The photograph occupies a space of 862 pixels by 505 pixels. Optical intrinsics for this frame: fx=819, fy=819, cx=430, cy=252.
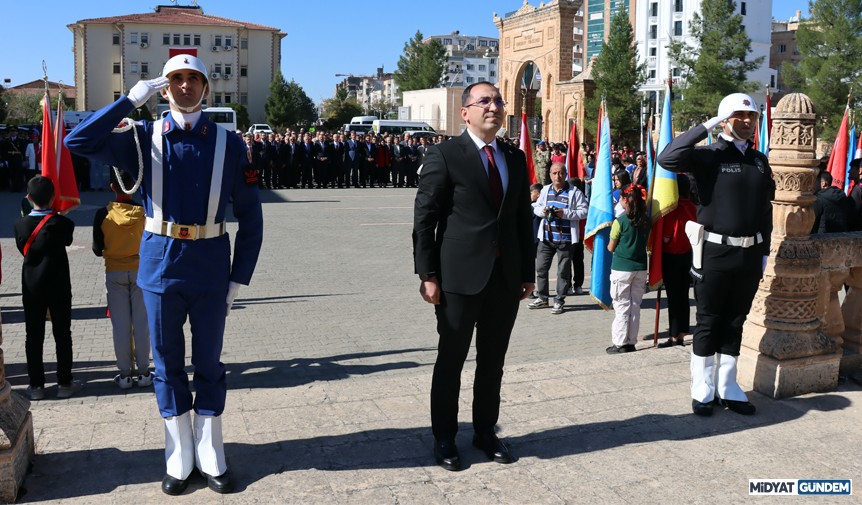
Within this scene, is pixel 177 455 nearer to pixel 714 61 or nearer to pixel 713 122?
pixel 713 122

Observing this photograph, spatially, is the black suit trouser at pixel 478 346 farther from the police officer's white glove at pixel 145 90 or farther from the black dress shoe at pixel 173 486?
the police officer's white glove at pixel 145 90

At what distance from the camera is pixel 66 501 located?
12.9ft

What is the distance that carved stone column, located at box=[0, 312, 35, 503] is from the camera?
387 cm

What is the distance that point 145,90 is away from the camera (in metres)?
3.99

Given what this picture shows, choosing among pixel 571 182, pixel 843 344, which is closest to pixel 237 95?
pixel 571 182

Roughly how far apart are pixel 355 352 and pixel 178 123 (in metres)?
4.26

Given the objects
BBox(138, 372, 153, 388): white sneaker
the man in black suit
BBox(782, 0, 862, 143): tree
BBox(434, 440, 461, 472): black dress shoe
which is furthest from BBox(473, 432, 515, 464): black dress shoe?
BBox(782, 0, 862, 143): tree

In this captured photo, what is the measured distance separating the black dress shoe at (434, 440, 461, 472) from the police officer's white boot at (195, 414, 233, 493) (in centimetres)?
111

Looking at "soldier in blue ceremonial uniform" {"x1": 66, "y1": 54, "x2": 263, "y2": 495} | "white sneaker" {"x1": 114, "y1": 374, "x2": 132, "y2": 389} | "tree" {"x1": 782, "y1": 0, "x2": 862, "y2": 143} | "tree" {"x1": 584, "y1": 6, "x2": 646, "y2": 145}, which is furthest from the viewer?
"tree" {"x1": 584, "y1": 6, "x2": 646, "y2": 145}

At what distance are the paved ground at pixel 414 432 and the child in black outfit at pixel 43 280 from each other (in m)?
0.28

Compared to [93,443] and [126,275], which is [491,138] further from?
[126,275]

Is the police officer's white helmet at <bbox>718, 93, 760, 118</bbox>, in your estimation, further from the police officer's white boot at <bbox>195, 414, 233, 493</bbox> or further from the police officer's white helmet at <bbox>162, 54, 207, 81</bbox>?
the police officer's white boot at <bbox>195, 414, 233, 493</bbox>

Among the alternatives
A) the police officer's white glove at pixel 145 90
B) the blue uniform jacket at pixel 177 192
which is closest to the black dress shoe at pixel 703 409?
the blue uniform jacket at pixel 177 192

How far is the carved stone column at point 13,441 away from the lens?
3.87 m
